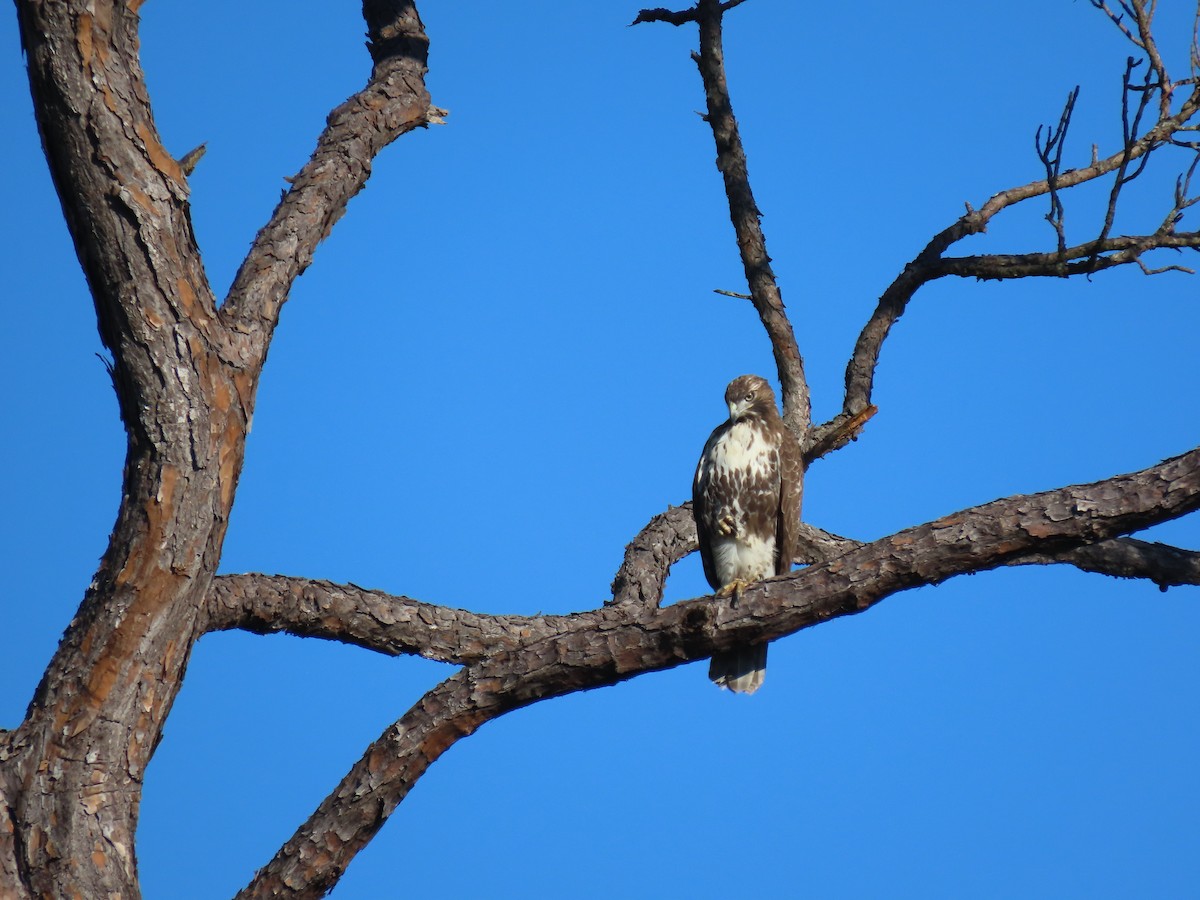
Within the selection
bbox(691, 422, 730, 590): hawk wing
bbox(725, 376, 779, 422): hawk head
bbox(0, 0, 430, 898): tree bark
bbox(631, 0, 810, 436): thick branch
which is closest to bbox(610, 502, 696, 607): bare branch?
bbox(691, 422, 730, 590): hawk wing

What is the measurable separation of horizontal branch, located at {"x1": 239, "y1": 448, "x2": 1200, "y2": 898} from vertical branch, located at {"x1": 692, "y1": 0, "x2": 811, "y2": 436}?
2.82 m

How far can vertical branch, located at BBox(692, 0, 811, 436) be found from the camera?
258 inches

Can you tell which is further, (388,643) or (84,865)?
(388,643)

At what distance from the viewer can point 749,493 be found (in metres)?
6.07

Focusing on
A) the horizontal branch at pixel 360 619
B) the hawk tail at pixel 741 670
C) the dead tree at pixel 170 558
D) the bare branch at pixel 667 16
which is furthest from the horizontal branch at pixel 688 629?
the bare branch at pixel 667 16

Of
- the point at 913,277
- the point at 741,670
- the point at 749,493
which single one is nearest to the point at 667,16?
the point at 913,277

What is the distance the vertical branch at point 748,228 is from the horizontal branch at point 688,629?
2819 millimetres

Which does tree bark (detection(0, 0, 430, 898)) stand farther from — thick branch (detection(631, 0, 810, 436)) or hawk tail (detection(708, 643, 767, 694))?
thick branch (detection(631, 0, 810, 436))

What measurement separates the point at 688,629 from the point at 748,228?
11.0 ft

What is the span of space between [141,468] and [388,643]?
6.03 ft

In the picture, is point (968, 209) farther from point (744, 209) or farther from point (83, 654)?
point (83, 654)

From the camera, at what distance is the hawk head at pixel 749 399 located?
20.6 ft

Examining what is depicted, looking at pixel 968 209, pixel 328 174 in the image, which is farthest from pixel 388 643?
pixel 968 209

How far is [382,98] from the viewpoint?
Answer: 5.07 m
